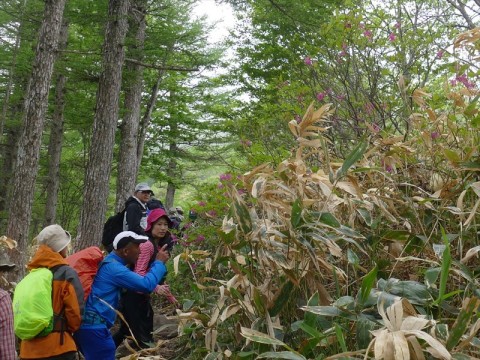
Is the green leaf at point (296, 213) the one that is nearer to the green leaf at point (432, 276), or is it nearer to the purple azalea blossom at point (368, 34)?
the green leaf at point (432, 276)

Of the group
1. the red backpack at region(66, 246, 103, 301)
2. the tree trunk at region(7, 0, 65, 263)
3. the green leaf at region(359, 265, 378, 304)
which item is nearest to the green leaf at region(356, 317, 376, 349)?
the green leaf at region(359, 265, 378, 304)

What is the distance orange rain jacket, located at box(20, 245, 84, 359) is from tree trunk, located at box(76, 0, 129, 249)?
550 centimetres

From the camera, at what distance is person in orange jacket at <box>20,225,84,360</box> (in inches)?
165

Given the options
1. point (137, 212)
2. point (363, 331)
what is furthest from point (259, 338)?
point (137, 212)

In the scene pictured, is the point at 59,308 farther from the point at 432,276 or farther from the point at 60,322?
the point at 432,276

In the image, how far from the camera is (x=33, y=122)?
9438 mm

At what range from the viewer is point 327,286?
2.51 m

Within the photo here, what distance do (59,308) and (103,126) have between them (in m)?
5.94

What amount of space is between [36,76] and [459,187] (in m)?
8.56

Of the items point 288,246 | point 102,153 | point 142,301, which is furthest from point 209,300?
point 102,153

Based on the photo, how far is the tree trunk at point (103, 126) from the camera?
971 cm

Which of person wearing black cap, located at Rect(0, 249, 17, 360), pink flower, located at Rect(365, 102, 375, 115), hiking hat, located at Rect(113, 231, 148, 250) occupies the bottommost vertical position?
person wearing black cap, located at Rect(0, 249, 17, 360)

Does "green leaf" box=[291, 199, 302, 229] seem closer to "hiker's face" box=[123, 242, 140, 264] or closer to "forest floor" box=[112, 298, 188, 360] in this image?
"forest floor" box=[112, 298, 188, 360]

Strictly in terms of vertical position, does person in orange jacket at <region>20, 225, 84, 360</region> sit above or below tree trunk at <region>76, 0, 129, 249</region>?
below
